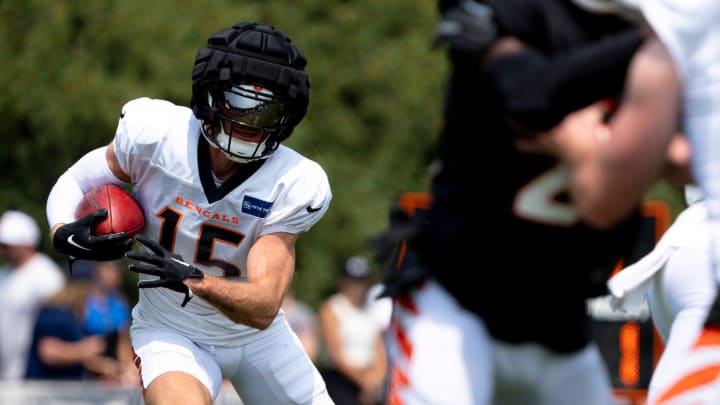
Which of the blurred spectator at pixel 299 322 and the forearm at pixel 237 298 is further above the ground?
the forearm at pixel 237 298

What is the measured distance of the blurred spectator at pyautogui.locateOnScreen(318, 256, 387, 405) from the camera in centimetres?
947

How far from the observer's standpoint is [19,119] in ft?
42.2

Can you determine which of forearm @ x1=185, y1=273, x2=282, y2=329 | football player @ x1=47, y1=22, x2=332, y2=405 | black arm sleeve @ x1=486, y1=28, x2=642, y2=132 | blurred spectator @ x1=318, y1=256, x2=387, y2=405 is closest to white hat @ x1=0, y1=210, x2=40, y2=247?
blurred spectator @ x1=318, y1=256, x2=387, y2=405

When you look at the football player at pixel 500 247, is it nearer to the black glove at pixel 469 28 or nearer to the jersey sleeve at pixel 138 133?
the black glove at pixel 469 28

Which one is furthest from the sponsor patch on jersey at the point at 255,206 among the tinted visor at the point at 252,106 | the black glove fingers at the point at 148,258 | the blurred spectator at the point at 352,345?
the blurred spectator at the point at 352,345

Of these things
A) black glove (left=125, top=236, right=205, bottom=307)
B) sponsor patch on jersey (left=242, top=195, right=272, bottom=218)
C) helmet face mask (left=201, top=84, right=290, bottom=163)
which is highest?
helmet face mask (left=201, top=84, right=290, bottom=163)

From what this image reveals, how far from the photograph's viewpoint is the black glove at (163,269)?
14.8ft

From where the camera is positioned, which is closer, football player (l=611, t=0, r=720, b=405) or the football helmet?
football player (l=611, t=0, r=720, b=405)

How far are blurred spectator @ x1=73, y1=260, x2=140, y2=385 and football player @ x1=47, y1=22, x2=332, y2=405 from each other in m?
4.25

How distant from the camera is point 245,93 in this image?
194 inches

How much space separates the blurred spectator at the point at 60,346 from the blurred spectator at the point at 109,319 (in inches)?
7.1

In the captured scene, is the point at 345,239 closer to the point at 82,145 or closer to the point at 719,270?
the point at 82,145

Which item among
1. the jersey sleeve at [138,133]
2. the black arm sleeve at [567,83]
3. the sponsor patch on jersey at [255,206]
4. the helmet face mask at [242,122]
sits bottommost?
the sponsor patch on jersey at [255,206]

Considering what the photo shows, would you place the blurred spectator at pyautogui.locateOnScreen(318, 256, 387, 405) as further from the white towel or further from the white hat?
the white towel
